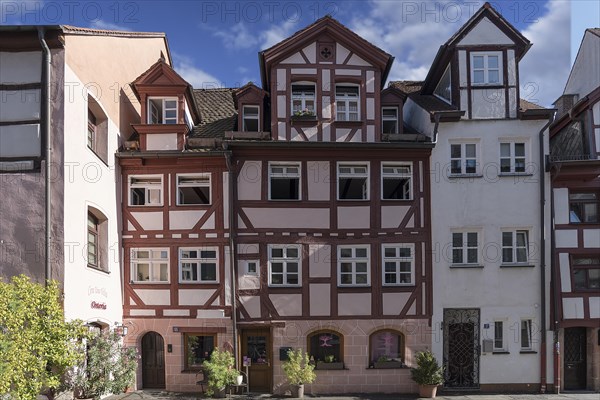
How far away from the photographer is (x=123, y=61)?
17.4m

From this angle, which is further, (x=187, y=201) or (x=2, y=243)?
(x=187, y=201)

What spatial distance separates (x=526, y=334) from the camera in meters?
→ 17.1

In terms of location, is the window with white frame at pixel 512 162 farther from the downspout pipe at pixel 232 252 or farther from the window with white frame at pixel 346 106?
the downspout pipe at pixel 232 252

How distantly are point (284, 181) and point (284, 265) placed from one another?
9.29 feet

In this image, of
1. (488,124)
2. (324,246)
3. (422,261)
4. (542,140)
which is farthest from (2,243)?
(542,140)

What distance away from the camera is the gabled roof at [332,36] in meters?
17.3

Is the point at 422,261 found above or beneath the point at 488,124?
beneath

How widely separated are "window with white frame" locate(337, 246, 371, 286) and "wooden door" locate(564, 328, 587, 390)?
6.99 m

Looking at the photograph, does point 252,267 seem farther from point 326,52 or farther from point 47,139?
point 326,52

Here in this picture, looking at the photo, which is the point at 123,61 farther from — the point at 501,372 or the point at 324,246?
the point at 501,372

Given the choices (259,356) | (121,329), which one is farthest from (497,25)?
(121,329)

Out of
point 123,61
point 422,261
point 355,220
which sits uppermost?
point 123,61

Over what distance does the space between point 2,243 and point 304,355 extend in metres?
9.19

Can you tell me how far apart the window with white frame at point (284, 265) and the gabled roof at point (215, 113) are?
4621 mm
